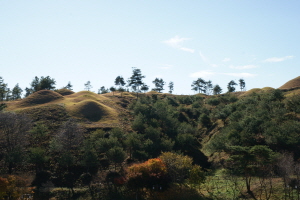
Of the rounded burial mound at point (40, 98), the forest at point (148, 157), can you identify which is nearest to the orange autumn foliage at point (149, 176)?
the forest at point (148, 157)

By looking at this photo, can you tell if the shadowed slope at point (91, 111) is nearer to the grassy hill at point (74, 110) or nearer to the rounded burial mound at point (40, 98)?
the grassy hill at point (74, 110)

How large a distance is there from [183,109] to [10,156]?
57.9 metres

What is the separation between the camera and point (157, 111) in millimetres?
62688

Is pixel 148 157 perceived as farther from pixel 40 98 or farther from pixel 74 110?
pixel 40 98

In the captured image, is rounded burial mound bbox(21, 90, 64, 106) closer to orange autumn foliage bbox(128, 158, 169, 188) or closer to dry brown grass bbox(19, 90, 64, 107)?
dry brown grass bbox(19, 90, 64, 107)

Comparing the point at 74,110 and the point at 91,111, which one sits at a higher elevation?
the point at 74,110

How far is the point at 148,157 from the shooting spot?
4425cm

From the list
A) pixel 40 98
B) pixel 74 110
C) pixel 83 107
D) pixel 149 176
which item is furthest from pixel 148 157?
pixel 40 98

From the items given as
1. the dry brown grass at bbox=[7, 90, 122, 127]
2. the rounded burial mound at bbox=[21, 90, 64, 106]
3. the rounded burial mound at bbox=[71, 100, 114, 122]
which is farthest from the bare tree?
the rounded burial mound at bbox=[21, 90, 64, 106]

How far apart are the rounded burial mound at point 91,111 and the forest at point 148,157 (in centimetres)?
60

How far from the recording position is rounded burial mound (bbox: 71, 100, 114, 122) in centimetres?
6647

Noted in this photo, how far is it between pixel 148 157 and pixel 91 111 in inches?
1300

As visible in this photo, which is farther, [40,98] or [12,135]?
[40,98]

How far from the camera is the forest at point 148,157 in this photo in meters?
31.0
